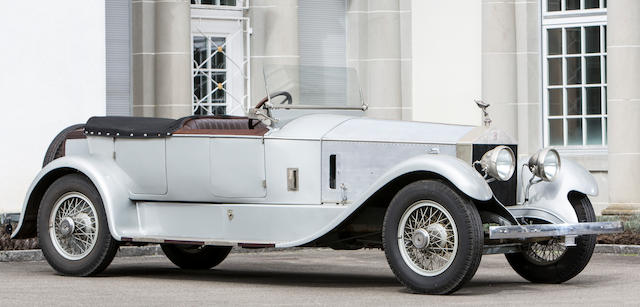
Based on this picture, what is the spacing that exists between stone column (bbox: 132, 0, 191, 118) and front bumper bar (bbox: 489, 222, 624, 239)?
25.4ft

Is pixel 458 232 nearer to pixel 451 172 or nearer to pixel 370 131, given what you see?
pixel 451 172

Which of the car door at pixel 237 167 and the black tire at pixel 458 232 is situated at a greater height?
the car door at pixel 237 167

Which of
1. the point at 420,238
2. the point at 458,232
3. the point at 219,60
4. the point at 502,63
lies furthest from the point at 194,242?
the point at 502,63

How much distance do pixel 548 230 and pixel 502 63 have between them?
902cm

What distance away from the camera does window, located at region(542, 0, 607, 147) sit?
57.0 ft

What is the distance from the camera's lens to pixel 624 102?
1603 cm

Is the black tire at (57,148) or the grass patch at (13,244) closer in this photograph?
the black tire at (57,148)

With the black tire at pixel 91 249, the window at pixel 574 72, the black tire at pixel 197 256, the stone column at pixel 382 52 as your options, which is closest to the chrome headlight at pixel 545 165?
the black tire at pixel 197 256

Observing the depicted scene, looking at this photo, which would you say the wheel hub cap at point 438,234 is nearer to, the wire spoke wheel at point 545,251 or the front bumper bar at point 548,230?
the front bumper bar at point 548,230

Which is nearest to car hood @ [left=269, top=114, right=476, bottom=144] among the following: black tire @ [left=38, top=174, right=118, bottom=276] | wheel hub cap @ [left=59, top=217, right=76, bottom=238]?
black tire @ [left=38, top=174, right=118, bottom=276]

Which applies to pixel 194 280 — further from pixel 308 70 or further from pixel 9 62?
pixel 9 62

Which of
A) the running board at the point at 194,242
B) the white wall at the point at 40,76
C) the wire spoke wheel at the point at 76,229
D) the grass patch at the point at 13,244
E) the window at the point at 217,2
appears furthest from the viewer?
the window at the point at 217,2

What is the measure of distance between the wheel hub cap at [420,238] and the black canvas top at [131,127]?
2134mm

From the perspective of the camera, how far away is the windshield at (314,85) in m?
10.1
